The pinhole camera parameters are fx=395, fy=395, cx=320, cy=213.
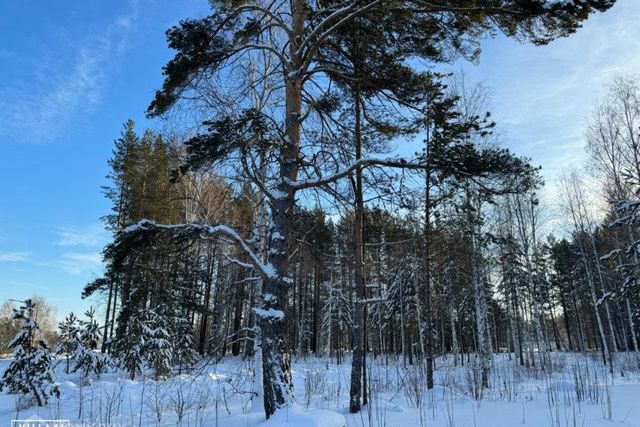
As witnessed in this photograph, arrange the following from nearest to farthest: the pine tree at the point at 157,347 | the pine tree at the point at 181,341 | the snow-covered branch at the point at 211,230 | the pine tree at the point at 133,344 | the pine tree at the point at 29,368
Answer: the snow-covered branch at the point at 211,230
the pine tree at the point at 29,368
the pine tree at the point at 133,344
the pine tree at the point at 157,347
the pine tree at the point at 181,341

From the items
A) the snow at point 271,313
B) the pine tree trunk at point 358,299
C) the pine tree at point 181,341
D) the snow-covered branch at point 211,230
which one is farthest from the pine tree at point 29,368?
the snow at point 271,313

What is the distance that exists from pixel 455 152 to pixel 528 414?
3839 mm

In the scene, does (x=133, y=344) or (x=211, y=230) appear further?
(x=133, y=344)

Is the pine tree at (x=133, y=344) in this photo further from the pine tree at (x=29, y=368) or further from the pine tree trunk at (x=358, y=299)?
the pine tree trunk at (x=358, y=299)

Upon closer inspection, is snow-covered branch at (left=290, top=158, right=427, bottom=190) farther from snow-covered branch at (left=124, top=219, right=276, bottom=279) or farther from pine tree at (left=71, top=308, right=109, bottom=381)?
pine tree at (left=71, top=308, right=109, bottom=381)

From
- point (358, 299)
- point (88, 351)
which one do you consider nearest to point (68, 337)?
point (88, 351)

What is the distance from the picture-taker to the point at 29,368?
379 inches

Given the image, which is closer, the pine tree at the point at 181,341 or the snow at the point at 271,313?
the snow at the point at 271,313

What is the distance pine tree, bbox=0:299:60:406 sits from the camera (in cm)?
947

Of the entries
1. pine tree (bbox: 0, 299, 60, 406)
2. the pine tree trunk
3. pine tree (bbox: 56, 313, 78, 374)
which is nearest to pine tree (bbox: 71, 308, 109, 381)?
pine tree (bbox: 56, 313, 78, 374)

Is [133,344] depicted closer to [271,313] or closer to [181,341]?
[181,341]

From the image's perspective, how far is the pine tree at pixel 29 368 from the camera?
373 inches

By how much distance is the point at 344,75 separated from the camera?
6723mm

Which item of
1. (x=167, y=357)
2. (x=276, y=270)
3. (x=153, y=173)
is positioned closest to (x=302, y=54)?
(x=276, y=270)
